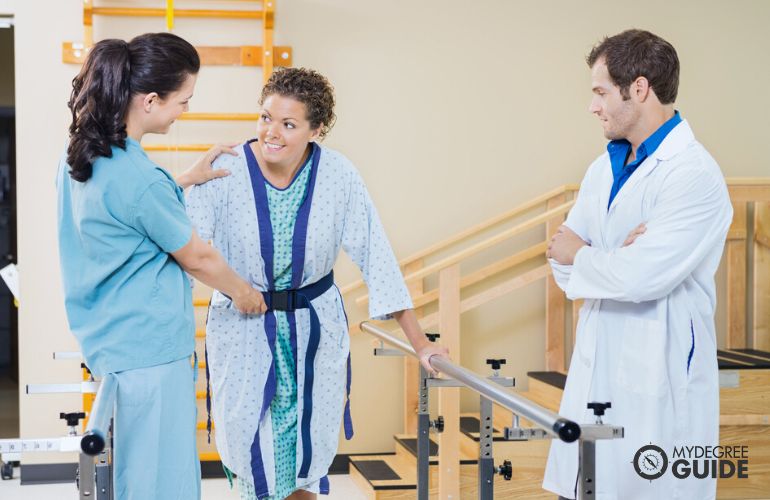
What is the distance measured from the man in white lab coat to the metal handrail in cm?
35

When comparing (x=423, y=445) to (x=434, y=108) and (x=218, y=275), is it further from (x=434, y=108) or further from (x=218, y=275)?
(x=434, y=108)

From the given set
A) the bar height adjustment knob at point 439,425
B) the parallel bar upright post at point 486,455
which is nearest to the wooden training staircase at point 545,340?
the bar height adjustment knob at point 439,425

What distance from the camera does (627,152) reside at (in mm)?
2340

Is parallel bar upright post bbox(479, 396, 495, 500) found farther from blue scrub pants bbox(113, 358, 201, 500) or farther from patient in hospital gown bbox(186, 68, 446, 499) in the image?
blue scrub pants bbox(113, 358, 201, 500)

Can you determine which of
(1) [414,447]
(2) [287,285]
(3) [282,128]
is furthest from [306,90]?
(1) [414,447]

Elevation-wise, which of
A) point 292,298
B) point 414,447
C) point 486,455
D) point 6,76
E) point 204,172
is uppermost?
point 6,76

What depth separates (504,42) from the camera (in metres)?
4.87

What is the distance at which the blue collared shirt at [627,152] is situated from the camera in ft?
Answer: 7.31

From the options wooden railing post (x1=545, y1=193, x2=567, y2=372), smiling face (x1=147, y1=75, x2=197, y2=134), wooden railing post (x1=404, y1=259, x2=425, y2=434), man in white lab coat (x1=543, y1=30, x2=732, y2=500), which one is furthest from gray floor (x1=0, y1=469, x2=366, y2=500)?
smiling face (x1=147, y1=75, x2=197, y2=134)

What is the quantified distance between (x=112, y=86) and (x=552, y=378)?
3.27 meters

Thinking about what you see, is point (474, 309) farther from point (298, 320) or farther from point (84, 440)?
point (84, 440)

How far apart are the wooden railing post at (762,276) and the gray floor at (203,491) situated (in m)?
2.24

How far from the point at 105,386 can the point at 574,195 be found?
3.50m

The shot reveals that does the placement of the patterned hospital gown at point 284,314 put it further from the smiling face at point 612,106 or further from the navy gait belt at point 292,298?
the smiling face at point 612,106
